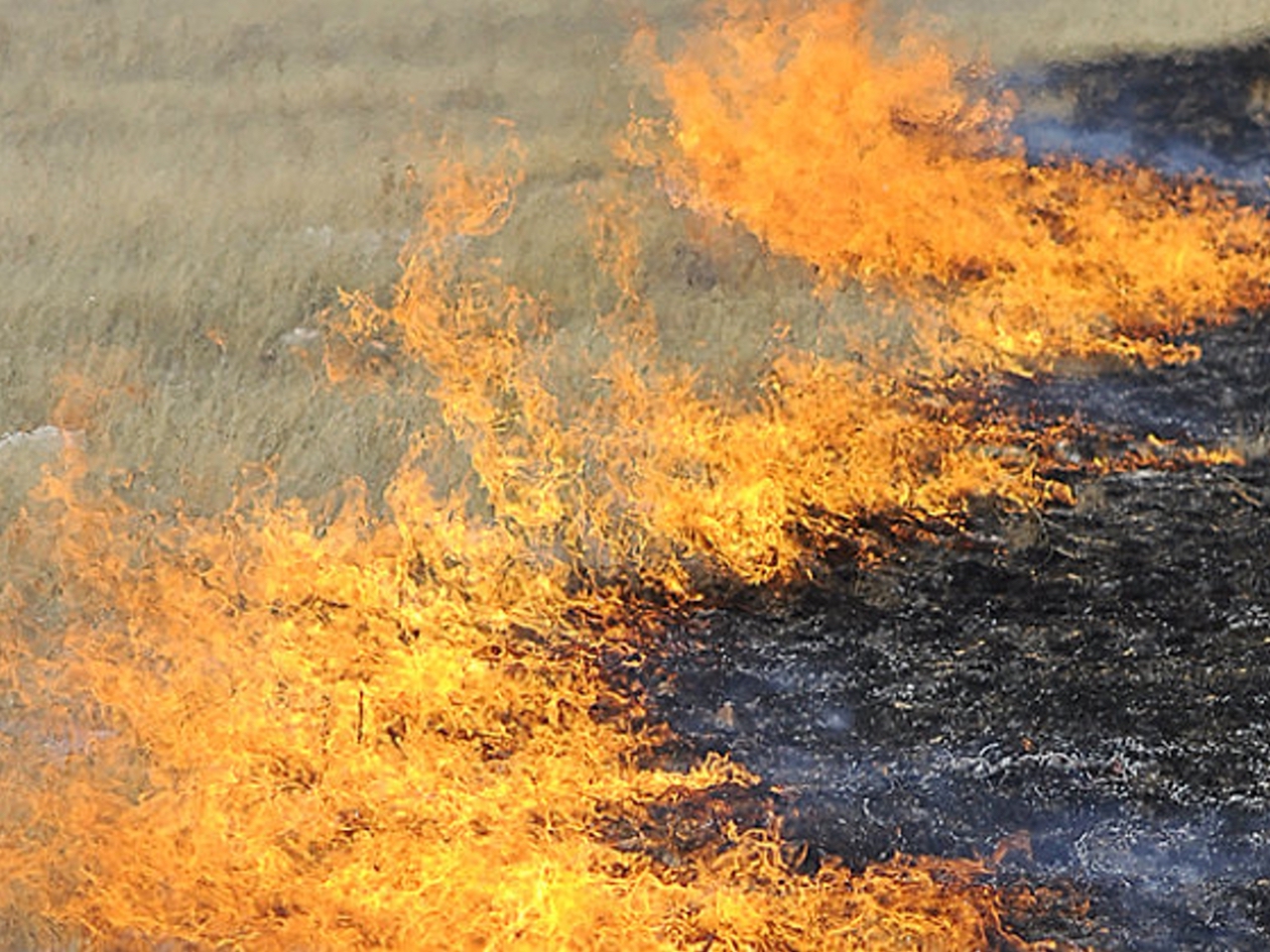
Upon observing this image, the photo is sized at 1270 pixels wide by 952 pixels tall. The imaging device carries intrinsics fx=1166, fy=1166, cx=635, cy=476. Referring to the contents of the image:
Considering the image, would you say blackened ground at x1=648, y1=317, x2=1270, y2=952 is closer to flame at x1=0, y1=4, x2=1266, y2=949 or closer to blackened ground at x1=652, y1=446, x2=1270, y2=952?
blackened ground at x1=652, y1=446, x2=1270, y2=952

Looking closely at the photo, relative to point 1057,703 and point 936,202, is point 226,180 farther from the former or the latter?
point 1057,703

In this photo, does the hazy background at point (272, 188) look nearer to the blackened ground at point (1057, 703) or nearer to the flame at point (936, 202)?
the flame at point (936, 202)

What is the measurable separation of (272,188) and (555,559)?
4475mm

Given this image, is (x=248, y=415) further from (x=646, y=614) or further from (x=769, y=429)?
(x=769, y=429)

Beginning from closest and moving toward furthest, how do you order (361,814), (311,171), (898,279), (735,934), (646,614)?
(735,934)
(361,814)
(646,614)
(898,279)
(311,171)

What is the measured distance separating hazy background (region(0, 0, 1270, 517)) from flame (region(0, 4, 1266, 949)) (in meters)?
0.32

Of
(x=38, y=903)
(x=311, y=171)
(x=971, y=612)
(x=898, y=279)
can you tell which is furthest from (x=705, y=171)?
(x=38, y=903)

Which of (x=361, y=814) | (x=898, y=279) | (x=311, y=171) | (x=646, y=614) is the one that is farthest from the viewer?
(x=311, y=171)

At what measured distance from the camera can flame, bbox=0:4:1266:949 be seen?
8.39 meters

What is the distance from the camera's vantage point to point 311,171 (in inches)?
423

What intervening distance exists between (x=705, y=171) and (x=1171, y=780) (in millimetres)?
6156

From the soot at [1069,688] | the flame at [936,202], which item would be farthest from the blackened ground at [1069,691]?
the flame at [936,202]

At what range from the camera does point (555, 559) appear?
9375 mm

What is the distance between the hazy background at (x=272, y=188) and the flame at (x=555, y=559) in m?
0.32
